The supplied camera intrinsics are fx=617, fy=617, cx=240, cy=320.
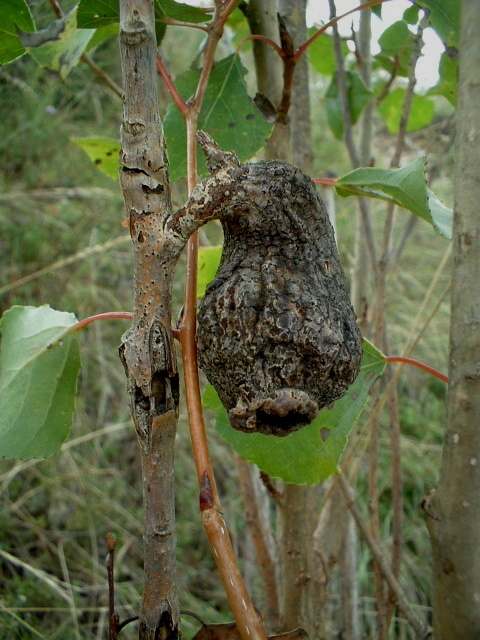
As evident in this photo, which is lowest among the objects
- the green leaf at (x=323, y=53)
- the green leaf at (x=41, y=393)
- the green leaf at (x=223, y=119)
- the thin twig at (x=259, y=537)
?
the thin twig at (x=259, y=537)

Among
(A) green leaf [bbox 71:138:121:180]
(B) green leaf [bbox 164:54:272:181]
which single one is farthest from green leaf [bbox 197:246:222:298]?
(A) green leaf [bbox 71:138:121:180]

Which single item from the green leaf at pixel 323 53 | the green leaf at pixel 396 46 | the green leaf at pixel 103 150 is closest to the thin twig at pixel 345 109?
the green leaf at pixel 396 46

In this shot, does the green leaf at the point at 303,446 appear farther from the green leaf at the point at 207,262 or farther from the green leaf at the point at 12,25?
the green leaf at the point at 12,25

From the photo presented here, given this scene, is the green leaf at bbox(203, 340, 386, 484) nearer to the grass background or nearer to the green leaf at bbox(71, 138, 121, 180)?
the green leaf at bbox(71, 138, 121, 180)

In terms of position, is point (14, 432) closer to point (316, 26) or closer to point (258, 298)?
point (258, 298)

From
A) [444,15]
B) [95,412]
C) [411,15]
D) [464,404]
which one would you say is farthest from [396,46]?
[95,412]

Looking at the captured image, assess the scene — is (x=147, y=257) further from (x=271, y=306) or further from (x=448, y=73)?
(x=448, y=73)
